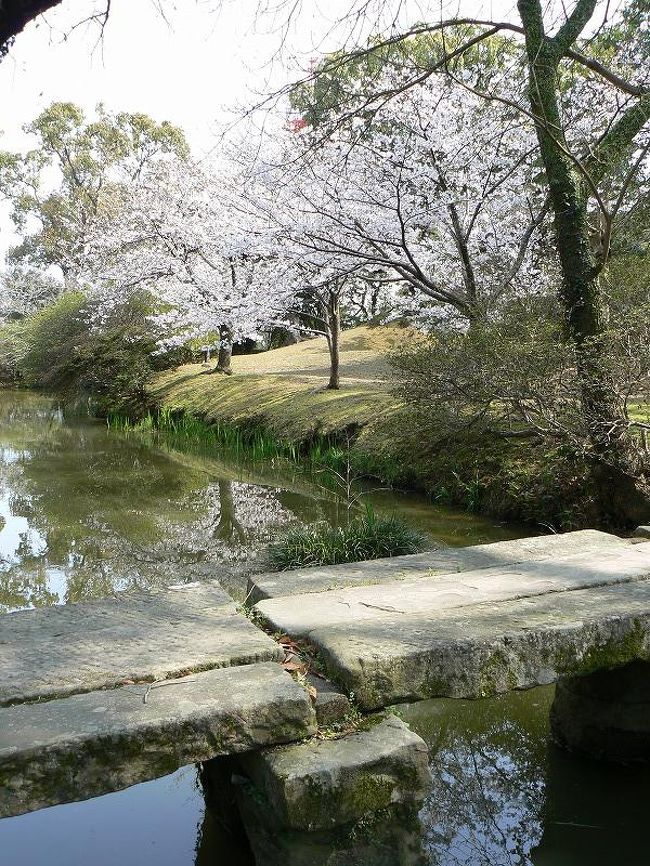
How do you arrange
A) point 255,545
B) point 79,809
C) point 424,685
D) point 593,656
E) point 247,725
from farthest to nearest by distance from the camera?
point 255,545 → point 79,809 → point 593,656 → point 424,685 → point 247,725

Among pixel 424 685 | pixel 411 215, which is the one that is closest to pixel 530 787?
pixel 424 685

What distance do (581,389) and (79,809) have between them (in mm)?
5064

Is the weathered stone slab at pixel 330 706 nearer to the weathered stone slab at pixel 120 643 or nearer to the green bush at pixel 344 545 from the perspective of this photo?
the weathered stone slab at pixel 120 643

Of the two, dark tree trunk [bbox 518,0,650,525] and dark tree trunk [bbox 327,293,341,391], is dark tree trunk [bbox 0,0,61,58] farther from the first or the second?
dark tree trunk [bbox 327,293,341,391]

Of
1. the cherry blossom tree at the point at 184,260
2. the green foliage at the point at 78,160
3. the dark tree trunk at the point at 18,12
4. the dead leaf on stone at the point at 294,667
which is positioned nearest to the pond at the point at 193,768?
the dead leaf on stone at the point at 294,667

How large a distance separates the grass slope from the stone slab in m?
7.90

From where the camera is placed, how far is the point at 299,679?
238cm

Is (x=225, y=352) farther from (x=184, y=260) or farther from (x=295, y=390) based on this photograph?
(x=295, y=390)

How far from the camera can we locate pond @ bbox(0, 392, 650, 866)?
2.80 meters

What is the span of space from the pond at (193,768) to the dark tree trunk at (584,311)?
1.08 m

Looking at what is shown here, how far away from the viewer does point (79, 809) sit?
3.07m

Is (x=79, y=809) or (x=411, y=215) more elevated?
(x=411, y=215)

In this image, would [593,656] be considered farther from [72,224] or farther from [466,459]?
[72,224]

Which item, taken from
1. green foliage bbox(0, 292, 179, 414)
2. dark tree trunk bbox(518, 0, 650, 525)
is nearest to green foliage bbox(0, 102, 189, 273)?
green foliage bbox(0, 292, 179, 414)
